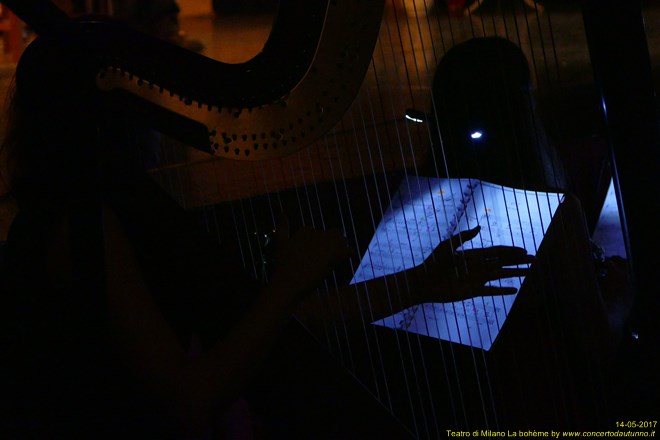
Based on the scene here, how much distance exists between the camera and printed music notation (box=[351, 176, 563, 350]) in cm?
116

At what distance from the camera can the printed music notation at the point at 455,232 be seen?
1.16m

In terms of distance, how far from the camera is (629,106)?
843 mm

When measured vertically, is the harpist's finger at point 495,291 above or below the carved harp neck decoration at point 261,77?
below

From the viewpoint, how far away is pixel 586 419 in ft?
4.05

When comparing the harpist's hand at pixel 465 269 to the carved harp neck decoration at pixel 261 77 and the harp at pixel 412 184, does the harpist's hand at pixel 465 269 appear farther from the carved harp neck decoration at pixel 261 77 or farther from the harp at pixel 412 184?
the carved harp neck decoration at pixel 261 77

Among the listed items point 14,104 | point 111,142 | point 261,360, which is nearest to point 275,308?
point 261,360

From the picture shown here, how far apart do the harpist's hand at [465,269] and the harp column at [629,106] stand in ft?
0.81

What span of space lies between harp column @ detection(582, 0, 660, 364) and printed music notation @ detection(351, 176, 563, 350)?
28cm

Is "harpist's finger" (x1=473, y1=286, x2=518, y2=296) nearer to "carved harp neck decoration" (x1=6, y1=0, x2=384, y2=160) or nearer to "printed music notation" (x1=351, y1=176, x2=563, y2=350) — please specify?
"printed music notation" (x1=351, y1=176, x2=563, y2=350)

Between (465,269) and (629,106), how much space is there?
1.24ft

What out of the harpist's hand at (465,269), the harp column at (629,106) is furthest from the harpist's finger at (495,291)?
the harp column at (629,106)

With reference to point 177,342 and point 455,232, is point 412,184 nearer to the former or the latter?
point 455,232

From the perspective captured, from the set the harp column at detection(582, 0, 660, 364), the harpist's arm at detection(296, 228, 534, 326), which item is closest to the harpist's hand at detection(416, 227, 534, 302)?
the harpist's arm at detection(296, 228, 534, 326)

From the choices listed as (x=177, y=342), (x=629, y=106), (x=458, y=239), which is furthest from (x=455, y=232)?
(x=177, y=342)
